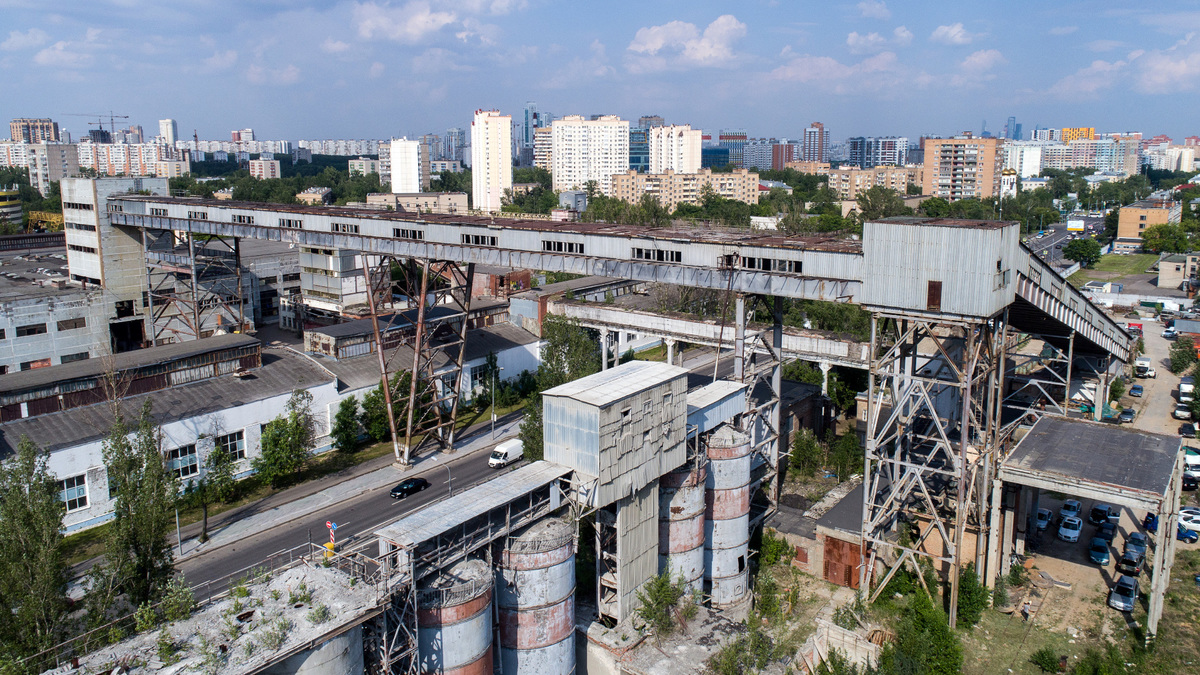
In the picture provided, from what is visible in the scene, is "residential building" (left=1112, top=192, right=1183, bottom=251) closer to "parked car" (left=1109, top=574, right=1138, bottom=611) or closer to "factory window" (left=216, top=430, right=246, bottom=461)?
"parked car" (left=1109, top=574, right=1138, bottom=611)

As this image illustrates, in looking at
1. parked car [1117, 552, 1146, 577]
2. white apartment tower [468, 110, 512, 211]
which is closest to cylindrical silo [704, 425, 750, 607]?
parked car [1117, 552, 1146, 577]

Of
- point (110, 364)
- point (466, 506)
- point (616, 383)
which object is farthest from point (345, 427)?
point (466, 506)

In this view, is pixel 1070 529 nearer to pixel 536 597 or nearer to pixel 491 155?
pixel 536 597

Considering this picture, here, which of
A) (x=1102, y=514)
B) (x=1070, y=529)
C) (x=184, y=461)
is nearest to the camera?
(x=1070, y=529)

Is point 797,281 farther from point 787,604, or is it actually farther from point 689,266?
point 787,604

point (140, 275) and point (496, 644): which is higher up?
point (140, 275)

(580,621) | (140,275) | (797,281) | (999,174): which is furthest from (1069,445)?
(999,174)
